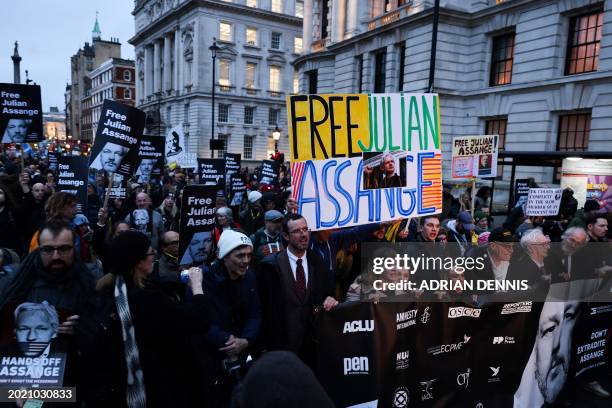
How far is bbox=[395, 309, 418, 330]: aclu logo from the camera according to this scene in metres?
3.56

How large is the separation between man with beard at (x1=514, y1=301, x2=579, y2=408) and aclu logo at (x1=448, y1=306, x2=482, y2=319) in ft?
2.15

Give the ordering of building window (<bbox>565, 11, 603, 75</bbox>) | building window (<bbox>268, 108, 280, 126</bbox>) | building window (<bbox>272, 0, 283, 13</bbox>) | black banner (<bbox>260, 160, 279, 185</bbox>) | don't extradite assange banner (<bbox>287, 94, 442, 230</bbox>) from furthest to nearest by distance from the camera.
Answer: building window (<bbox>272, 0, 283, 13</bbox>) → building window (<bbox>268, 108, 280, 126</bbox>) → building window (<bbox>565, 11, 603, 75</bbox>) → black banner (<bbox>260, 160, 279, 185</bbox>) → don't extradite assange banner (<bbox>287, 94, 442, 230</bbox>)

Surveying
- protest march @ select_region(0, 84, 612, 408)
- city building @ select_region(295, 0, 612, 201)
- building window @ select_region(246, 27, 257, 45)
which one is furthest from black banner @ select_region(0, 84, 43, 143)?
building window @ select_region(246, 27, 257, 45)

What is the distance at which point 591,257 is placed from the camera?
16.2 feet

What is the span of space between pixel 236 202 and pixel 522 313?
27.3 feet

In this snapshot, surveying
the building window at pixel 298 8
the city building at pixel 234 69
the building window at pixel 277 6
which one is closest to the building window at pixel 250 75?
the city building at pixel 234 69

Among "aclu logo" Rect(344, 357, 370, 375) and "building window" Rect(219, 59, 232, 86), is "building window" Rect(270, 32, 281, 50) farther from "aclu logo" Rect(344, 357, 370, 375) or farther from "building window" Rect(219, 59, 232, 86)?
"aclu logo" Rect(344, 357, 370, 375)

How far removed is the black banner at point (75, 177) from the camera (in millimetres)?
7562

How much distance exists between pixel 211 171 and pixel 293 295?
7665 mm

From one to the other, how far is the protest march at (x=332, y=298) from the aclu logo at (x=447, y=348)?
2cm

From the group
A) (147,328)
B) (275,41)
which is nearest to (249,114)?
(275,41)

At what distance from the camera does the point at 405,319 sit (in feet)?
11.8

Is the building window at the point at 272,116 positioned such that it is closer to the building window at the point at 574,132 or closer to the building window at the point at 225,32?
the building window at the point at 225,32

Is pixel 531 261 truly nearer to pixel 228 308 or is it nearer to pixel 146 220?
pixel 228 308
